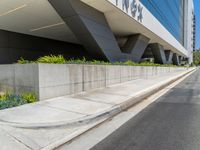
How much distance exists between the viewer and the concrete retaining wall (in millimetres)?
7992

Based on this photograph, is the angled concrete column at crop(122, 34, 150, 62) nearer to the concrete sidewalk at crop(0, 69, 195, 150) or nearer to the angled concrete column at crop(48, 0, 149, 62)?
the angled concrete column at crop(48, 0, 149, 62)

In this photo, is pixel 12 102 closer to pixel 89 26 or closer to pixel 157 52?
pixel 89 26

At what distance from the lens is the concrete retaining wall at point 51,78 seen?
7992 mm

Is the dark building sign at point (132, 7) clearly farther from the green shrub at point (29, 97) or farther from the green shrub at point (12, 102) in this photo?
the green shrub at point (12, 102)

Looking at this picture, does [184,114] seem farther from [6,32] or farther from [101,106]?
[6,32]

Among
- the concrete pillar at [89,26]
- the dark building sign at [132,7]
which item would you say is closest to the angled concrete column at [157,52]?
the dark building sign at [132,7]

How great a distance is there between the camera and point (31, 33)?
21562mm

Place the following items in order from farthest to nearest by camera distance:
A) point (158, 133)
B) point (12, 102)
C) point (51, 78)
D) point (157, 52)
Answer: point (157, 52)
point (51, 78)
point (12, 102)
point (158, 133)

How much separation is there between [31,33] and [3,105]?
53.4ft

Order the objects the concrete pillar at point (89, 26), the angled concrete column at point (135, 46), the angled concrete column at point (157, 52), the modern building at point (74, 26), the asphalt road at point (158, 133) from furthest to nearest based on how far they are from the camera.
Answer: the angled concrete column at point (157, 52) → the angled concrete column at point (135, 46) → the modern building at point (74, 26) → the concrete pillar at point (89, 26) → the asphalt road at point (158, 133)

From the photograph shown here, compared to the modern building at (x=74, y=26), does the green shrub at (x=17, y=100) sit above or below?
below

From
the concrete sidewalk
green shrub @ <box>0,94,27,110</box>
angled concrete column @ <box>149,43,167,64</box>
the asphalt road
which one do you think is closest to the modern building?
angled concrete column @ <box>149,43,167,64</box>

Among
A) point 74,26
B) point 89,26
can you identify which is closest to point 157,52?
point 89,26

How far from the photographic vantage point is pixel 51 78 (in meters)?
8.38
